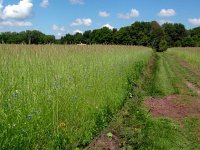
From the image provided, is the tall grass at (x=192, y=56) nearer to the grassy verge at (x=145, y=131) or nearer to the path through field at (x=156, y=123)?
the path through field at (x=156, y=123)

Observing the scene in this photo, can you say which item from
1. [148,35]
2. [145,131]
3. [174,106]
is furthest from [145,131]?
[148,35]

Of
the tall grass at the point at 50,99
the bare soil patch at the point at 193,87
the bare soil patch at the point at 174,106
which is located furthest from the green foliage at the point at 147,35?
the tall grass at the point at 50,99

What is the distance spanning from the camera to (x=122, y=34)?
430 ft

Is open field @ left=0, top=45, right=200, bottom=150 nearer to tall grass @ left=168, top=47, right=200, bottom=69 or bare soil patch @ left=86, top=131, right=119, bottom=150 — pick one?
bare soil patch @ left=86, top=131, right=119, bottom=150

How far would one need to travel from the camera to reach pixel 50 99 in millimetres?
8125

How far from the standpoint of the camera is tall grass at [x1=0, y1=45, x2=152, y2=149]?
263 inches

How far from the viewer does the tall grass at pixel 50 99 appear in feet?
21.9

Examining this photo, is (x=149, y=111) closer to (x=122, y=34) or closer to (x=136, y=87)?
(x=136, y=87)

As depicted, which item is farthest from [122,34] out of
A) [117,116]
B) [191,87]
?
[117,116]

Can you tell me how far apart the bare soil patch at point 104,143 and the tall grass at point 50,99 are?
0.19 meters

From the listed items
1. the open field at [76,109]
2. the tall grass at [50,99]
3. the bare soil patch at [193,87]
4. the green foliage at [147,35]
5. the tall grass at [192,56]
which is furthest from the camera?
the green foliage at [147,35]

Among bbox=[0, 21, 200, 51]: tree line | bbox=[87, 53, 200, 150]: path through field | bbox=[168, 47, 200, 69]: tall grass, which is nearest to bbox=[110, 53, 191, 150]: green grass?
bbox=[87, 53, 200, 150]: path through field

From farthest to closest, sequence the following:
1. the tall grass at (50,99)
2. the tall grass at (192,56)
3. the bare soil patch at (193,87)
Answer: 1. the tall grass at (192,56)
2. the bare soil patch at (193,87)
3. the tall grass at (50,99)

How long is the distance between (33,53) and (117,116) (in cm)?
301
